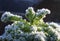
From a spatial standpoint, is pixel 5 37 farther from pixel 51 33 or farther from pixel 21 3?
pixel 21 3

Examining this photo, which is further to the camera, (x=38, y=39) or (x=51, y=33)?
(x=51, y=33)

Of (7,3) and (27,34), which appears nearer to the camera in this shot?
(27,34)

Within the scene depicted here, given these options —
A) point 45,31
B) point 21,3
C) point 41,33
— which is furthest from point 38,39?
point 21,3

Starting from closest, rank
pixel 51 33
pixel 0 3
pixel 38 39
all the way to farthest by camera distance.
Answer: pixel 38 39, pixel 51 33, pixel 0 3

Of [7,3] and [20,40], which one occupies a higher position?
[7,3]

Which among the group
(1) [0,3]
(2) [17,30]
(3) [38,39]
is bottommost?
(3) [38,39]

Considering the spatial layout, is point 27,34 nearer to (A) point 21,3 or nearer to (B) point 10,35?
(B) point 10,35

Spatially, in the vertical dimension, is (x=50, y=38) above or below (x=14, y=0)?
below

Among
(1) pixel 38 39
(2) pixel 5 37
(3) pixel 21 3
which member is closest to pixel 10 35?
(2) pixel 5 37

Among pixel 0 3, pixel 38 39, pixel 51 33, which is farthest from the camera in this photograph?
pixel 0 3
